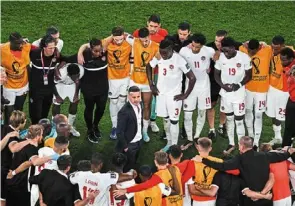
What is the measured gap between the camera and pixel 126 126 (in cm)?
900

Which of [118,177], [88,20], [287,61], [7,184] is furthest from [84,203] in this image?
[88,20]

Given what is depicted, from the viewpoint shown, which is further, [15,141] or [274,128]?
[274,128]

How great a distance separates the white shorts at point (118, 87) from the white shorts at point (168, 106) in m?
0.59

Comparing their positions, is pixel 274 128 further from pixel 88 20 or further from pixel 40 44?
pixel 88 20

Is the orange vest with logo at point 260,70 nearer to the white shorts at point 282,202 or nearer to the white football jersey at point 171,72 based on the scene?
the white football jersey at point 171,72

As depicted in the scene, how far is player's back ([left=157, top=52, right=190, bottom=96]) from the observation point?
31.9 feet

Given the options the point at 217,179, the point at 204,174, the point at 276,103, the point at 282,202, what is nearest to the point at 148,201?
the point at 204,174

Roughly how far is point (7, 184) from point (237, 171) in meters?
2.43

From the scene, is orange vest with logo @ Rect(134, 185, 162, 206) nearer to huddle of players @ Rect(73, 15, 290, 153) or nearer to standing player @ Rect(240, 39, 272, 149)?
huddle of players @ Rect(73, 15, 290, 153)

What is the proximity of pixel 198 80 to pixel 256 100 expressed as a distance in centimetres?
80

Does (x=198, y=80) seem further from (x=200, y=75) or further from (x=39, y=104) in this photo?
(x=39, y=104)

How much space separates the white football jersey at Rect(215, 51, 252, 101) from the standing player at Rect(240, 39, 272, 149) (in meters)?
0.16

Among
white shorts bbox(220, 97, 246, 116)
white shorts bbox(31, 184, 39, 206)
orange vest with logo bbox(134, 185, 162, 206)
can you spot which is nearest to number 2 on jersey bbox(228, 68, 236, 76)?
white shorts bbox(220, 97, 246, 116)

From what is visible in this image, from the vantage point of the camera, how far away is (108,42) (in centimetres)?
1004
